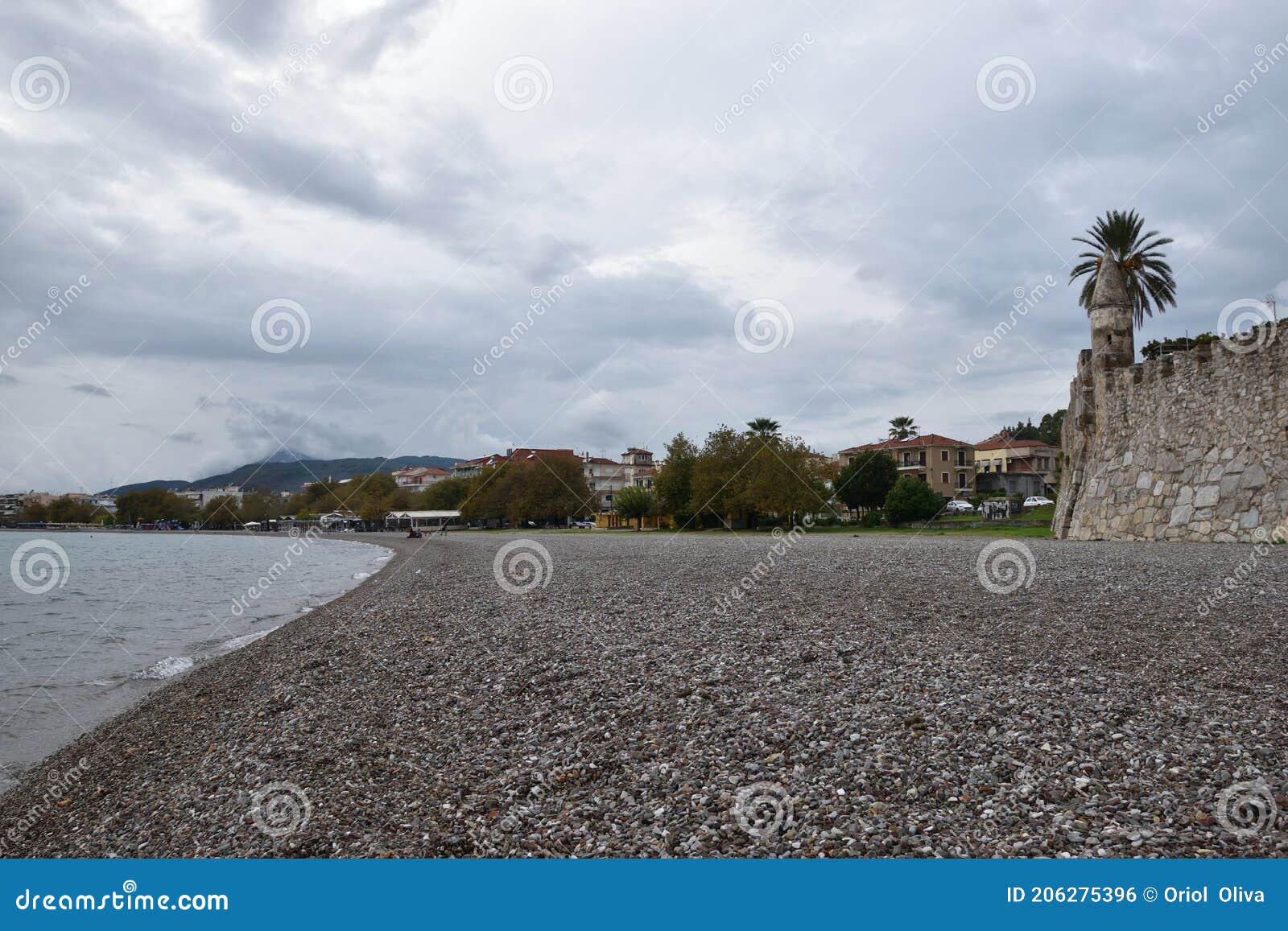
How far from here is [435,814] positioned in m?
5.19

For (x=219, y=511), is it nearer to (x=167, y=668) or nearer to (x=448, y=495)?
(x=448, y=495)

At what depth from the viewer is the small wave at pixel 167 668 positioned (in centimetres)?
1345

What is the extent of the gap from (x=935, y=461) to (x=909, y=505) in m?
39.6

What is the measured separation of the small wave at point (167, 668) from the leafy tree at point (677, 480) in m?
51.7

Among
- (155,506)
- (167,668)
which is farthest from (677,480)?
(155,506)

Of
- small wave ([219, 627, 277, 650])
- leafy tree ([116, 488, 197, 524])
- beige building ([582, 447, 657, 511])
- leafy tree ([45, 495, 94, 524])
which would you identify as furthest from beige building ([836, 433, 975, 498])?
leafy tree ([45, 495, 94, 524])

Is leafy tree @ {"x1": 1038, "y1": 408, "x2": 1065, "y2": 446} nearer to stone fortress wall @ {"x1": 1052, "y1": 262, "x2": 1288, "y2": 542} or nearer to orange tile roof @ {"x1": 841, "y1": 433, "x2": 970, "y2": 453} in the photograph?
orange tile roof @ {"x1": 841, "y1": 433, "x2": 970, "y2": 453}

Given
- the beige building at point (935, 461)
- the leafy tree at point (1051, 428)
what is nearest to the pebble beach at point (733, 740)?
the beige building at point (935, 461)

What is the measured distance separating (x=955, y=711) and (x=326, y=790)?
4.84m

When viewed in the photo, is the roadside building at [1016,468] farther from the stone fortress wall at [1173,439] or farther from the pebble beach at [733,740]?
the pebble beach at [733,740]

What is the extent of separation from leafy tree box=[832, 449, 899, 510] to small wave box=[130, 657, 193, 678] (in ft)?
190

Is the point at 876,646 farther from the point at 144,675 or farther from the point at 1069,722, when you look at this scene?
the point at 144,675

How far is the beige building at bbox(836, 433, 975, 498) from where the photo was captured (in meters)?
89.6

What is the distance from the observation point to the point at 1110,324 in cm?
2761
